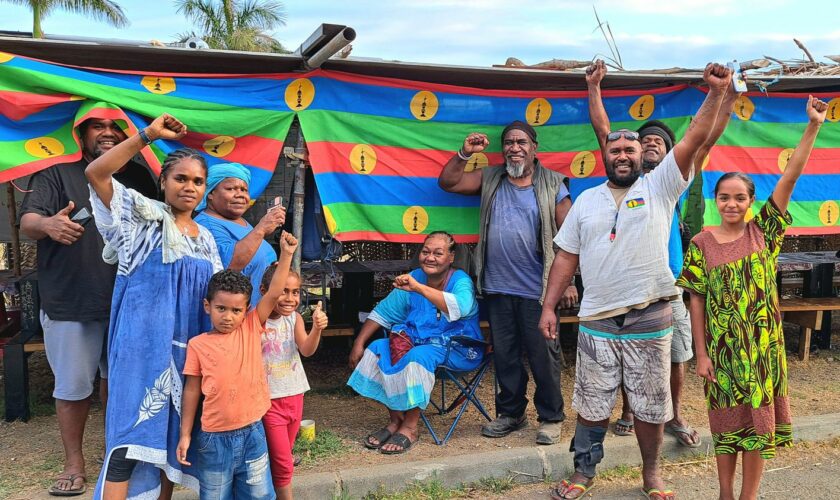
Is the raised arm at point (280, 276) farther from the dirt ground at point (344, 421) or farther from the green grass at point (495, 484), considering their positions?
the green grass at point (495, 484)

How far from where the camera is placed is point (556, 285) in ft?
12.2

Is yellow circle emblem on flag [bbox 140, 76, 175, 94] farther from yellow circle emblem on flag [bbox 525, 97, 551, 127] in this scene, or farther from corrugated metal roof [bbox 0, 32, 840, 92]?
yellow circle emblem on flag [bbox 525, 97, 551, 127]

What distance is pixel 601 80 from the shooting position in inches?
175

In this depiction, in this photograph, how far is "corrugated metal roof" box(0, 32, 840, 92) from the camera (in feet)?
11.8

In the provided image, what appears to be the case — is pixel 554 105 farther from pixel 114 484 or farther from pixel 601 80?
pixel 114 484

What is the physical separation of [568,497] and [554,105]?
102 inches

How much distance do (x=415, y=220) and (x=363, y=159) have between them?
550 millimetres

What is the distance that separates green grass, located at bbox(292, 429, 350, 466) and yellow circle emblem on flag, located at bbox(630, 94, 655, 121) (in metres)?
3.05

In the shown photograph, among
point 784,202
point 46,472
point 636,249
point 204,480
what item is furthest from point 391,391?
Result: point 784,202

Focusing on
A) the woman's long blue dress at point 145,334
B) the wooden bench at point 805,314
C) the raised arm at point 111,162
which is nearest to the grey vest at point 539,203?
the woman's long blue dress at point 145,334

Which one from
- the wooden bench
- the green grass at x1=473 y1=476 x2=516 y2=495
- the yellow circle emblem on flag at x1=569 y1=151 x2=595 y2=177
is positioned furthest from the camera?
the wooden bench

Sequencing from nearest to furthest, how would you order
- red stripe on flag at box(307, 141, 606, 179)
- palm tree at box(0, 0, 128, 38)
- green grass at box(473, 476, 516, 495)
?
green grass at box(473, 476, 516, 495)
red stripe on flag at box(307, 141, 606, 179)
palm tree at box(0, 0, 128, 38)

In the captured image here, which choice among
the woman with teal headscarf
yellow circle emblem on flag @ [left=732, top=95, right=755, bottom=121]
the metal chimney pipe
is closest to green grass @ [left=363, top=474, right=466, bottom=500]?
the woman with teal headscarf

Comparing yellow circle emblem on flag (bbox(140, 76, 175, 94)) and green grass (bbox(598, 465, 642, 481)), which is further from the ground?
yellow circle emblem on flag (bbox(140, 76, 175, 94))
